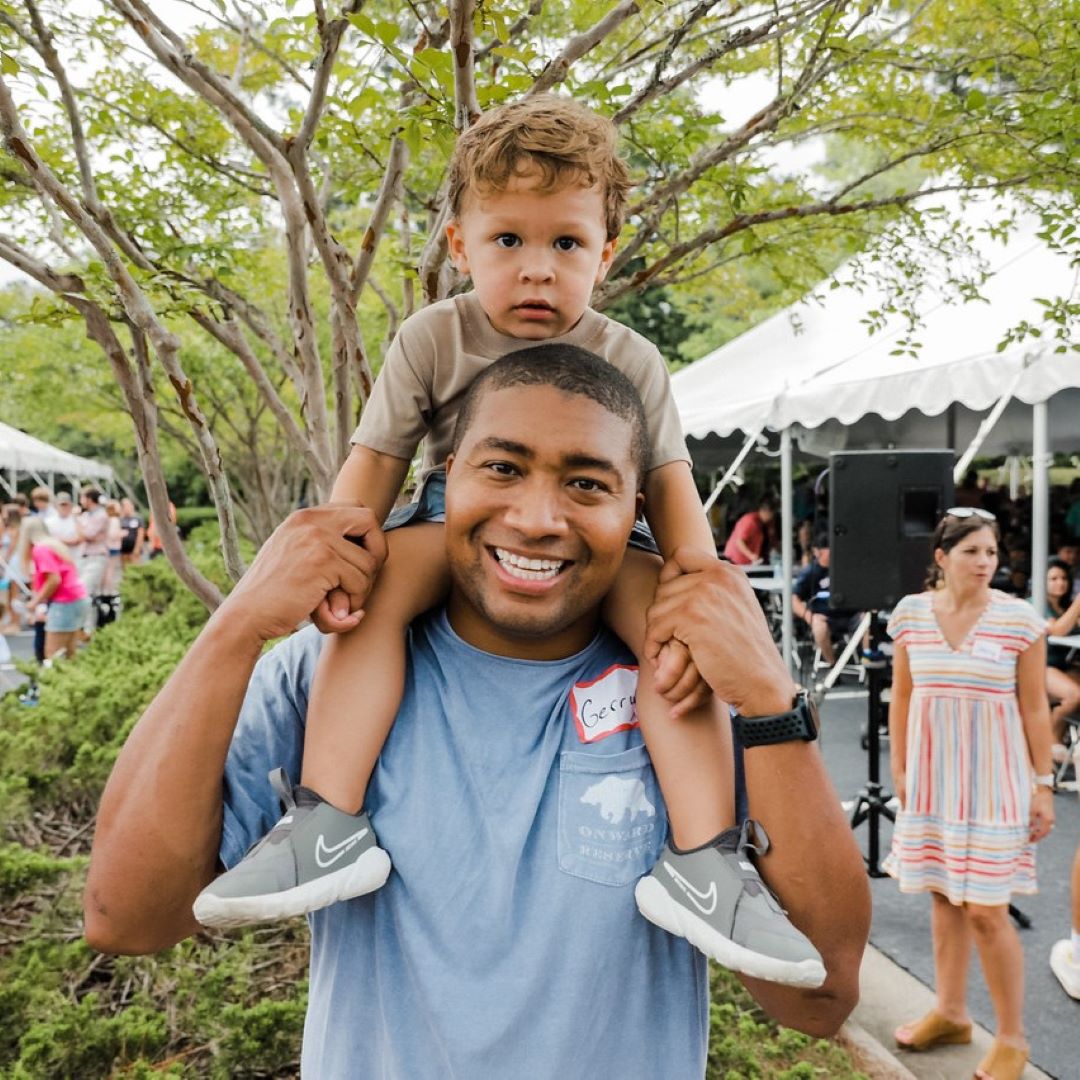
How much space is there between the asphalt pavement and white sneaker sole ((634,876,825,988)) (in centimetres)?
231

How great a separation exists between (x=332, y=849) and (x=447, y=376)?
3.17 ft

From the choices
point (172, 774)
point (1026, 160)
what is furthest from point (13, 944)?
point (1026, 160)

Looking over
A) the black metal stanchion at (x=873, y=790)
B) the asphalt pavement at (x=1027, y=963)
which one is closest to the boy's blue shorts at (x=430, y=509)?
the asphalt pavement at (x=1027, y=963)

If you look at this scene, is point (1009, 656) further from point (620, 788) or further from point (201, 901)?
point (201, 901)

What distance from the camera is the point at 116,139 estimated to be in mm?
4410

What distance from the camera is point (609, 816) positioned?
4.79 feet

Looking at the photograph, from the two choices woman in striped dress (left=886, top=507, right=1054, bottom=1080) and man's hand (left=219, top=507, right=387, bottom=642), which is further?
woman in striped dress (left=886, top=507, right=1054, bottom=1080)

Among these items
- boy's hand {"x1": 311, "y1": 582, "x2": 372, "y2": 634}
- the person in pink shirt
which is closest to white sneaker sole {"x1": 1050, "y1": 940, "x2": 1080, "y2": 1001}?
boy's hand {"x1": 311, "y1": 582, "x2": 372, "y2": 634}

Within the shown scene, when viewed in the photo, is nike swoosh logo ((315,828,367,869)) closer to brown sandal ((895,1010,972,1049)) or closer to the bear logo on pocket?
the bear logo on pocket

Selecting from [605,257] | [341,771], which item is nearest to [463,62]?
[605,257]

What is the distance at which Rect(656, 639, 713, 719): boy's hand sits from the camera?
4.75ft

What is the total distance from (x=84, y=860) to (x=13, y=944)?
38 centimetres

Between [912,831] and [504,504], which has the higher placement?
[504,504]

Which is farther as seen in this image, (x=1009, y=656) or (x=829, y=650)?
(x=829, y=650)
